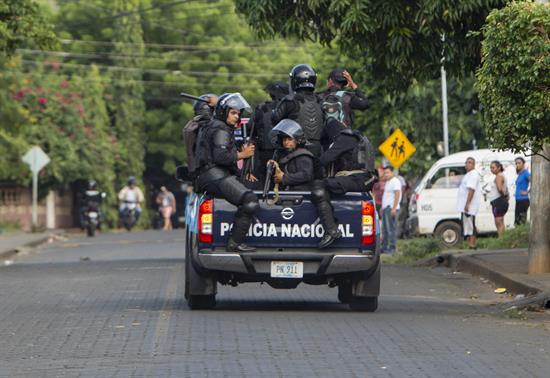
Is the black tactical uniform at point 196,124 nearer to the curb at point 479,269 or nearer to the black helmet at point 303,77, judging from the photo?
the black helmet at point 303,77

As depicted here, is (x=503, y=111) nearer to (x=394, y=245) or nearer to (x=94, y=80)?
(x=394, y=245)

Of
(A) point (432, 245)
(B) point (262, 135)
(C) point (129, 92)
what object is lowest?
(A) point (432, 245)

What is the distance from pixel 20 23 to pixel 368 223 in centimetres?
1274

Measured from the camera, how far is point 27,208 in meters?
58.2

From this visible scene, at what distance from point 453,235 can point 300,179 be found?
18.3 meters

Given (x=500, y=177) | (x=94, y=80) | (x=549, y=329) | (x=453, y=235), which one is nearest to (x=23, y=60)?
(x=94, y=80)

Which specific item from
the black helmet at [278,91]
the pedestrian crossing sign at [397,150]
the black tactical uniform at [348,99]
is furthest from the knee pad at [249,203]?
the pedestrian crossing sign at [397,150]

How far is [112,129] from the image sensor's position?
66.4m

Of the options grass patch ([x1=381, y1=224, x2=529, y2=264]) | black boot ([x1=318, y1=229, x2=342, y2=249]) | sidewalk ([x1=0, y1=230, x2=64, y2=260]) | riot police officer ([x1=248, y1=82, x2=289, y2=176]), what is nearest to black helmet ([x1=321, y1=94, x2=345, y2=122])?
riot police officer ([x1=248, y1=82, x2=289, y2=176])

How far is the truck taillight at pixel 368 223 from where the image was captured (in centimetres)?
1506

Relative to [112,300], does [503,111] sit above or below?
above

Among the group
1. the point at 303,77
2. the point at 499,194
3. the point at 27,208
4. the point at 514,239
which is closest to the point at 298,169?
the point at 303,77

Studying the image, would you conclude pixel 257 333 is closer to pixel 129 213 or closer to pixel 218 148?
pixel 218 148

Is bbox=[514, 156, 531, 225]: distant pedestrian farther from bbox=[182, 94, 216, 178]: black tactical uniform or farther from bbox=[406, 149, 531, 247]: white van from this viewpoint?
bbox=[182, 94, 216, 178]: black tactical uniform
